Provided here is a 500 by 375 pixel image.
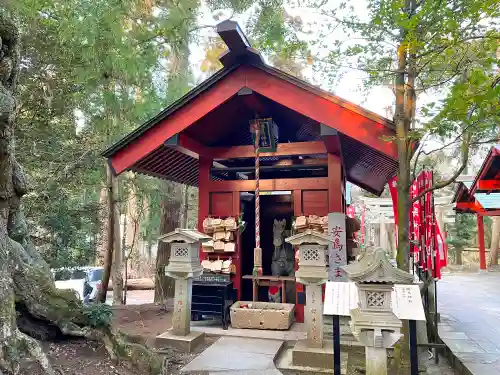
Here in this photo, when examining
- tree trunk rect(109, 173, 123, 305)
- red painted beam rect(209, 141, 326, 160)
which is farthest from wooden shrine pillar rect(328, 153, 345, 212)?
tree trunk rect(109, 173, 123, 305)

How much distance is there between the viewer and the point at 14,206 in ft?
15.2

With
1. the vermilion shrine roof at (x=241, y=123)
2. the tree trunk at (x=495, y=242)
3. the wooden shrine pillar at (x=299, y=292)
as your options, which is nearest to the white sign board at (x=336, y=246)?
the wooden shrine pillar at (x=299, y=292)

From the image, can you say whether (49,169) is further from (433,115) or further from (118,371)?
(433,115)

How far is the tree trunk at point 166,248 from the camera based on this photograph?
9953 millimetres

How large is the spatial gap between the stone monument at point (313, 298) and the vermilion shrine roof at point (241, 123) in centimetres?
183

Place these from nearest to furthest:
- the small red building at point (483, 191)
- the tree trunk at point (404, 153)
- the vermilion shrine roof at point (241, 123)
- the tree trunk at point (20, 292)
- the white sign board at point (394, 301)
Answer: the tree trunk at point (20, 292) → the white sign board at point (394, 301) → the tree trunk at point (404, 153) → the vermilion shrine roof at point (241, 123) → the small red building at point (483, 191)

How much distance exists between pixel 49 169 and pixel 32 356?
6.06 metres

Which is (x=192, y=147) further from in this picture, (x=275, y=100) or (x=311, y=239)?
(x=311, y=239)

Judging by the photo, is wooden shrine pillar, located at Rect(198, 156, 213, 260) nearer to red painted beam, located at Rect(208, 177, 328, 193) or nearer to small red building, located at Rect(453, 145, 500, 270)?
red painted beam, located at Rect(208, 177, 328, 193)

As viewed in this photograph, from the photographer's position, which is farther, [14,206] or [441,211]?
[441,211]

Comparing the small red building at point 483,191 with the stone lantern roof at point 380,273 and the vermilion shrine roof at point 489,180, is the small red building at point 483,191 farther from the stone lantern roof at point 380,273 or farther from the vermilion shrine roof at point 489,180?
the stone lantern roof at point 380,273

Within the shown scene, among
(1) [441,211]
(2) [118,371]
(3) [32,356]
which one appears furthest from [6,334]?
(1) [441,211]

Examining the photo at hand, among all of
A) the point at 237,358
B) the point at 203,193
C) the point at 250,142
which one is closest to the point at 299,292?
the point at 237,358

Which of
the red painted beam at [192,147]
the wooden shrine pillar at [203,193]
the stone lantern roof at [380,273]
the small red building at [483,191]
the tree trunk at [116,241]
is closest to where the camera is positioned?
the stone lantern roof at [380,273]
